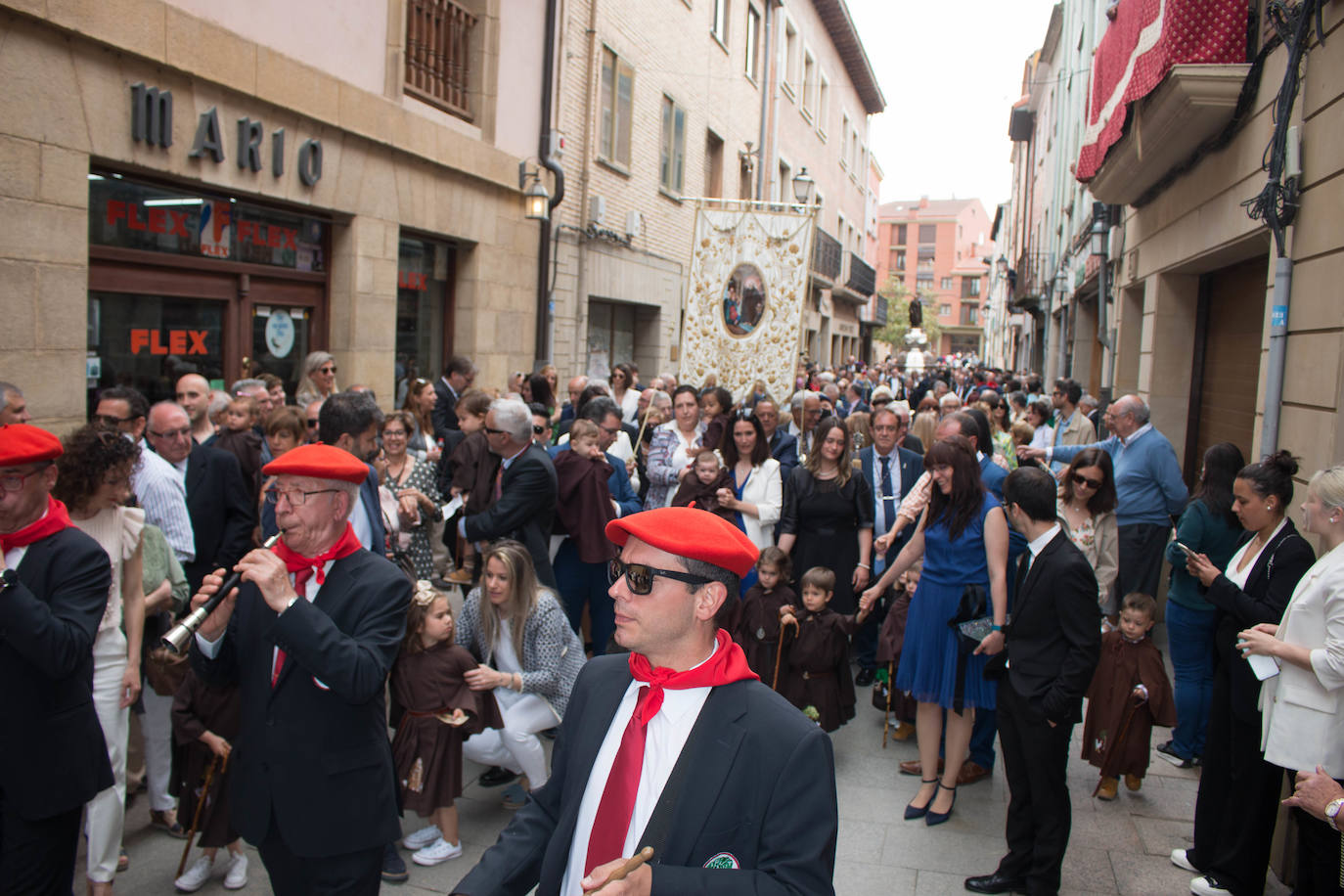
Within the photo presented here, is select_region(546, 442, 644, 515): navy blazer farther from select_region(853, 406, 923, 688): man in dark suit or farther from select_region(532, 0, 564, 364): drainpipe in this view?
select_region(532, 0, 564, 364): drainpipe

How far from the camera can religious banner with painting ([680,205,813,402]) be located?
1151 centimetres

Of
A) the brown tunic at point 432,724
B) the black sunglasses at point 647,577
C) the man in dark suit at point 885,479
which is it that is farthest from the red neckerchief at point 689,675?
the man in dark suit at point 885,479

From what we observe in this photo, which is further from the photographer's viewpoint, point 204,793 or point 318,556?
point 204,793

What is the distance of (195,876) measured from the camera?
13.7 feet

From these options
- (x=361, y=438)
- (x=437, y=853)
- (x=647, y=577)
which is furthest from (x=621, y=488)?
(x=647, y=577)

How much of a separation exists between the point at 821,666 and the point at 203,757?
323 cm

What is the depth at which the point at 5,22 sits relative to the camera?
5.91m

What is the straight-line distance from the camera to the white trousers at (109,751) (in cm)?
372

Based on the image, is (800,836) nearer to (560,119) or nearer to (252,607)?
(252,607)

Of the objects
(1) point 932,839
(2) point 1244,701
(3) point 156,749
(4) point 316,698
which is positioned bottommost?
(1) point 932,839

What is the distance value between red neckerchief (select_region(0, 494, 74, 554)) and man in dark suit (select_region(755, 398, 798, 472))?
5.71 metres

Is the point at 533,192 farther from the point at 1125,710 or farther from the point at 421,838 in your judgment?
the point at 1125,710

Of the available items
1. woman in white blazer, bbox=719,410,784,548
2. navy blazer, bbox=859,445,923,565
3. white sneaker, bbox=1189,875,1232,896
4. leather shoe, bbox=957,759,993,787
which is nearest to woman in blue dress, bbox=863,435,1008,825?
leather shoe, bbox=957,759,993,787

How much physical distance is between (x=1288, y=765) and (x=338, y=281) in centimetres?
873
